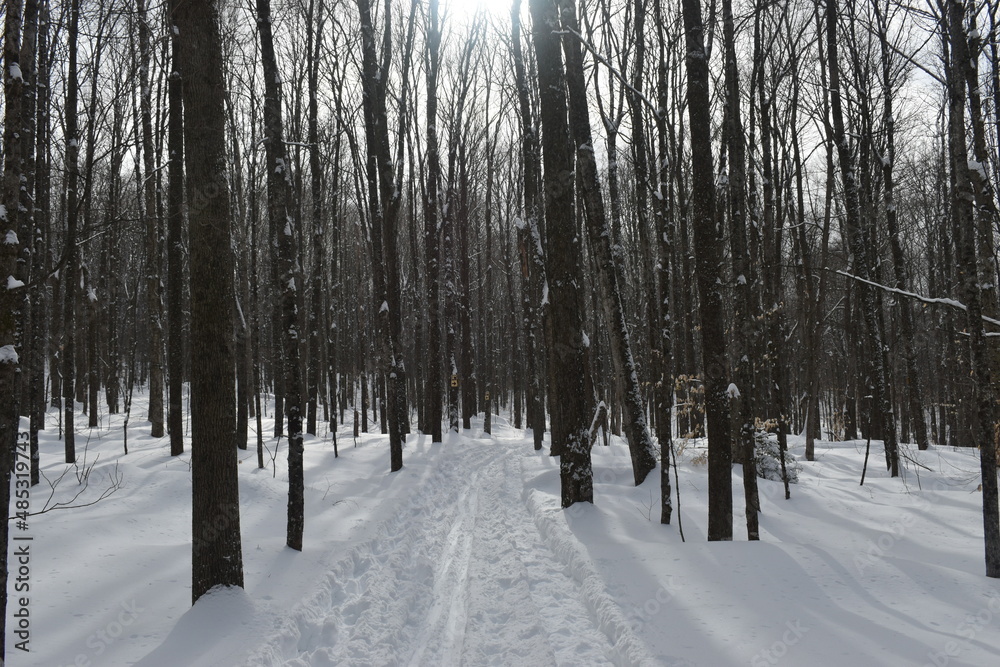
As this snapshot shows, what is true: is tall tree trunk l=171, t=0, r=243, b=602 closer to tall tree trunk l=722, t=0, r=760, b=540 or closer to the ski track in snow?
the ski track in snow

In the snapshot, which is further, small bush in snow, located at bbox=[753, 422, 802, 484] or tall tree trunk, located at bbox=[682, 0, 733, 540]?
small bush in snow, located at bbox=[753, 422, 802, 484]

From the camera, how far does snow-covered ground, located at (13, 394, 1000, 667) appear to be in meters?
3.92

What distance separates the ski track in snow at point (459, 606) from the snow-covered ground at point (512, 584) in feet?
0.08

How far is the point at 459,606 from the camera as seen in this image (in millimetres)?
5488

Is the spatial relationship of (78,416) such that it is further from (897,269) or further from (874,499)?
(897,269)

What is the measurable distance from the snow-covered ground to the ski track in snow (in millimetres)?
25

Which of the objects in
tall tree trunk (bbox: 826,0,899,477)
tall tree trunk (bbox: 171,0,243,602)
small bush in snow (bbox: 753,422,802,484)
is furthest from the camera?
tall tree trunk (bbox: 826,0,899,477)

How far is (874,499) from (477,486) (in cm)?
770

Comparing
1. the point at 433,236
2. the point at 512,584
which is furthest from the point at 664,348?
the point at 433,236

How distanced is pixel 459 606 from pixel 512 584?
2.66 feet

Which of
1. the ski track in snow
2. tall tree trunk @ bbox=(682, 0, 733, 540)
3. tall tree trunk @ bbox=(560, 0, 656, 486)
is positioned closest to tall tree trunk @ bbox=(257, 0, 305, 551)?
the ski track in snow

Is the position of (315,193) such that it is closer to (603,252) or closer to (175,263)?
(175,263)

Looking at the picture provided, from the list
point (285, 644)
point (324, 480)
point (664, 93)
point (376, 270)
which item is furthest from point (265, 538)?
point (664, 93)

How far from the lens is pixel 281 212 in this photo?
6.96m
